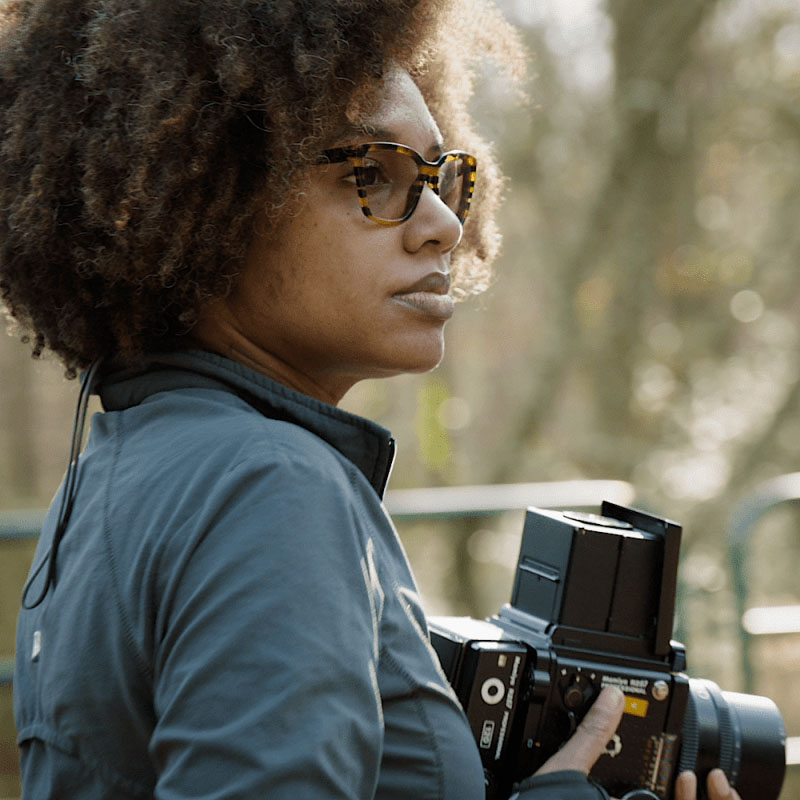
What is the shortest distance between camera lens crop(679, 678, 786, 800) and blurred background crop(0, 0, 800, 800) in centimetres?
585

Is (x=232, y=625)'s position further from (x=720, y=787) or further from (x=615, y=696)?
(x=720, y=787)

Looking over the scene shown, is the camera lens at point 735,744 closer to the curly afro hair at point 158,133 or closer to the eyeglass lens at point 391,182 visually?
the eyeglass lens at point 391,182

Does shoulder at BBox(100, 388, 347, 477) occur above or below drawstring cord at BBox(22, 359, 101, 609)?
above

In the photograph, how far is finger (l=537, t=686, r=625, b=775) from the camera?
1697mm

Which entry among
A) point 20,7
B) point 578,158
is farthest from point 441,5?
point 578,158

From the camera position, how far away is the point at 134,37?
1525mm

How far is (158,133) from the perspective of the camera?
59.4 inches

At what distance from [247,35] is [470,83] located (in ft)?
2.91

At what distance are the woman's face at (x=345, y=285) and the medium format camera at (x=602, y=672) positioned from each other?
507mm

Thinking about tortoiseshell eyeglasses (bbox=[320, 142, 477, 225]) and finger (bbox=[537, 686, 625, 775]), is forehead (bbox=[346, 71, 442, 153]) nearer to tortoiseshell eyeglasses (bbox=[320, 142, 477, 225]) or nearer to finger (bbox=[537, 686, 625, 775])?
tortoiseshell eyeglasses (bbox=[320, 142, 477, 225])

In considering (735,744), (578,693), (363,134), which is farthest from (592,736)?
(363,134)

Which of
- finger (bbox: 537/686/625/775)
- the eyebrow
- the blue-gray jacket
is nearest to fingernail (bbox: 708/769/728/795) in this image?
finger (bbox: 537/686/625/775)

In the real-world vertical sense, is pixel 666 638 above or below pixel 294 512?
below

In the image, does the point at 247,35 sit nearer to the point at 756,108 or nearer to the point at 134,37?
the point at 134,37
